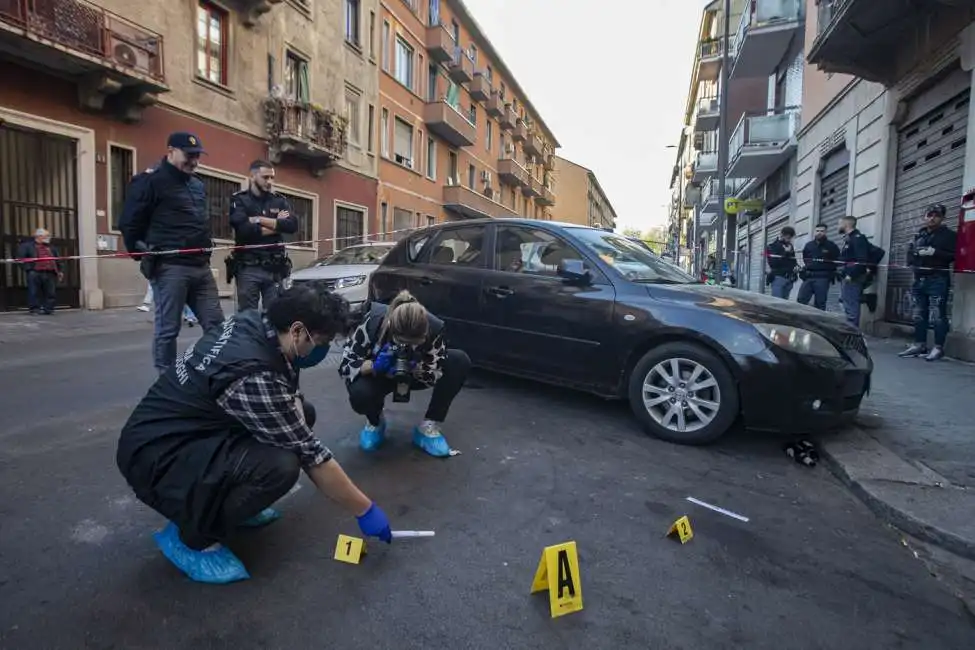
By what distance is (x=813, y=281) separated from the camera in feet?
29.3

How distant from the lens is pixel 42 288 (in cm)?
1040

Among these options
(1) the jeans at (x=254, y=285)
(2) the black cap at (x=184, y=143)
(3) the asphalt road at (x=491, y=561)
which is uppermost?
(2) the black cap at (x=184, y=143)

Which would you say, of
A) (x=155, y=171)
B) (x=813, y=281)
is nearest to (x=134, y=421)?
(x=155, y=171)

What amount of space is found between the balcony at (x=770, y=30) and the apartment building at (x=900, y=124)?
4.93m

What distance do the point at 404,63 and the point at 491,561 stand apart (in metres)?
25.9

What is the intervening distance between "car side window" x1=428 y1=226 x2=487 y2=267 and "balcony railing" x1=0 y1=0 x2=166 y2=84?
888 centimetres

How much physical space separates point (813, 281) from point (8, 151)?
13.6m

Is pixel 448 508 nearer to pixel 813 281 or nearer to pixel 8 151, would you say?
pixel 813 281

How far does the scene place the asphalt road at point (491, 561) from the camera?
6.15 feet

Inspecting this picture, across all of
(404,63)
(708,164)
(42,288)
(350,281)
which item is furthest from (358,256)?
(708,164)

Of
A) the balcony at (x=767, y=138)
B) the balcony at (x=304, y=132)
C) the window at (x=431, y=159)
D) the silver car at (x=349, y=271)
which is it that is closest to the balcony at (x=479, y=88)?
the window at (x=431, y=159)

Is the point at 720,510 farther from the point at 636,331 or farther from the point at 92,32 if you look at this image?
the point at 92,32

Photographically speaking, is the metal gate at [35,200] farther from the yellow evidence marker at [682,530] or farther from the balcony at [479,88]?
the balcony at [479,88]

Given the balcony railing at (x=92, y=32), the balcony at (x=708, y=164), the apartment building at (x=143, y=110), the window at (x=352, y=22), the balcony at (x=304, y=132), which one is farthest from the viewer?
the balcony at (x=708, y=164)
